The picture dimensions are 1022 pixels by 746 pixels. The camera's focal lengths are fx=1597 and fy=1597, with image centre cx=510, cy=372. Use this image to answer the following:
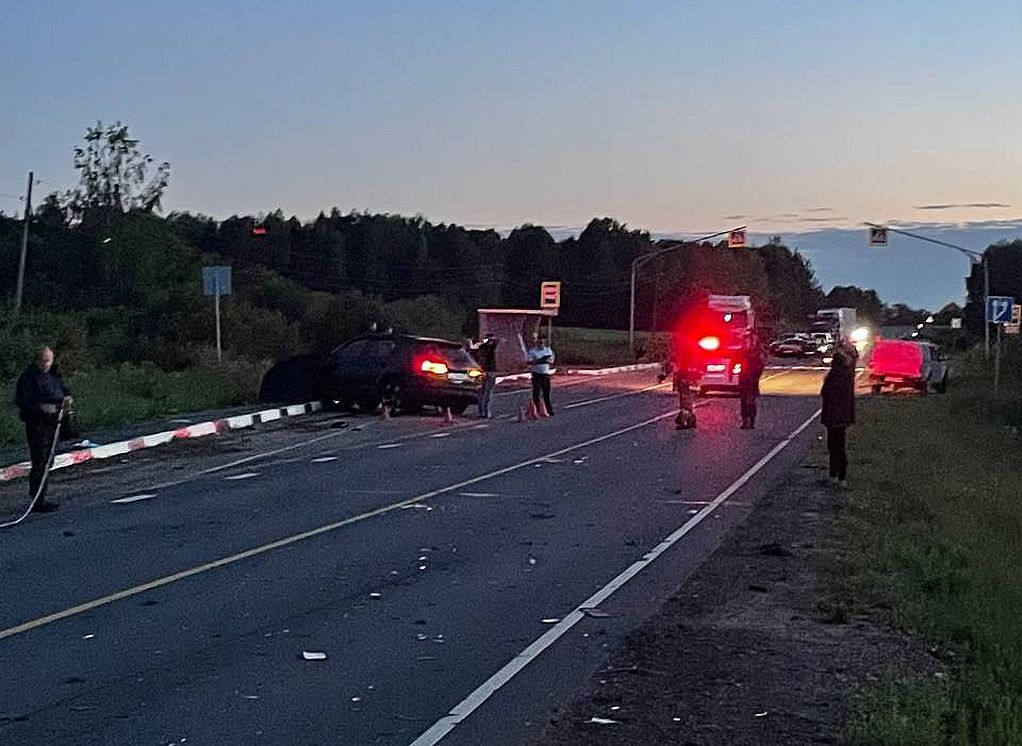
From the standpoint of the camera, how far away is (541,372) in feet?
102

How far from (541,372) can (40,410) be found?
15242mm

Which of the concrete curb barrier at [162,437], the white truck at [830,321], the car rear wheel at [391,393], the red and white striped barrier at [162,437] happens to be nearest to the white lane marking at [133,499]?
the concrete curb barrier at [162,437]

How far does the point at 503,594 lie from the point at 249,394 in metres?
23.4

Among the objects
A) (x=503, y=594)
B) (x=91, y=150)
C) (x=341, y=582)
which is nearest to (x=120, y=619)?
(x=341, y=582)

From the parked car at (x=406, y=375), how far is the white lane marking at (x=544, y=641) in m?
13.4

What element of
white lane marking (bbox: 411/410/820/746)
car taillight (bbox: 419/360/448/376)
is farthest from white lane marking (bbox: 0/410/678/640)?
car taillight (bbox: 419/360/448/376)

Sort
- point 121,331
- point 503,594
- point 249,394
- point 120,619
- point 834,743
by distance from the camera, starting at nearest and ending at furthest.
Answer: point 834,743 < point 120,619 < point 503,594 < point 249,394 < point 121,331

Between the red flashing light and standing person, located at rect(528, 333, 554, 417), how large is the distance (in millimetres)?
7174

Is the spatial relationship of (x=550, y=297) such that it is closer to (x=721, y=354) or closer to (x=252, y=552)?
(x=721, y=354)

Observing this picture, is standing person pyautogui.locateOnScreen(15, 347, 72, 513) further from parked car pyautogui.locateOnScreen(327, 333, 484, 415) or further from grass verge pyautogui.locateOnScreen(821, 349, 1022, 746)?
parked car pyautogui.locateOnScreen(327, 333, 484, 415)

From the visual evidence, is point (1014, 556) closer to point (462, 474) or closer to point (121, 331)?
point (462, 474)

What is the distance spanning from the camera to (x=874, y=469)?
22.1m

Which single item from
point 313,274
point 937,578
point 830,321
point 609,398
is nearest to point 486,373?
point 609,398

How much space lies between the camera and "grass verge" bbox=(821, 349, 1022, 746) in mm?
7672
